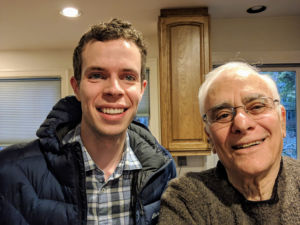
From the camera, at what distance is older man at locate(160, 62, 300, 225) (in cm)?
87

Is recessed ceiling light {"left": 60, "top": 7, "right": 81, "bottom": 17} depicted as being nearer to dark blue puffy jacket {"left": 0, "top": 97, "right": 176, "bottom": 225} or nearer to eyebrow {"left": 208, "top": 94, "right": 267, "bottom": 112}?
dark blue puffy jacket {"left": 0, "top": 97, "right": 176, "bottom": 225}

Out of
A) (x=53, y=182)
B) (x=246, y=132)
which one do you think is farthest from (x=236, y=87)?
(x=53, y=182)

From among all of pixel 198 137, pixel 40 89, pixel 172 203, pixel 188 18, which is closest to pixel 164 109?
pixel 198 137

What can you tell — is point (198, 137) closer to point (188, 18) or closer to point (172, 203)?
point (188, 18)

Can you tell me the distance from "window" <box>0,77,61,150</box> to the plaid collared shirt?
2778 mm

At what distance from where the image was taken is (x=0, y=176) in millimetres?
949

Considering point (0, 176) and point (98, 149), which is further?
point (98, 149)

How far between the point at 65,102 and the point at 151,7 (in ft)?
4.96

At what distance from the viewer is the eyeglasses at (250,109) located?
88 cm

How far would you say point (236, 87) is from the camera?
0.90m

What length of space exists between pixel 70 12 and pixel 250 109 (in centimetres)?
206

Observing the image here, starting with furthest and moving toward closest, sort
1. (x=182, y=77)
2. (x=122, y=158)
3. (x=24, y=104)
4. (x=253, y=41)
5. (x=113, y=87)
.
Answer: (x=24, y=104) < (x=253, y=41) < (x=182, y=77) < (x=122, y=158) < (x=113, y=87)

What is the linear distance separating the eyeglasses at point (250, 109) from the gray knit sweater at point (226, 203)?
0.24 metres

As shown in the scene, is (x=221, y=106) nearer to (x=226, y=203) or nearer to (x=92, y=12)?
(x=226, y=203)
